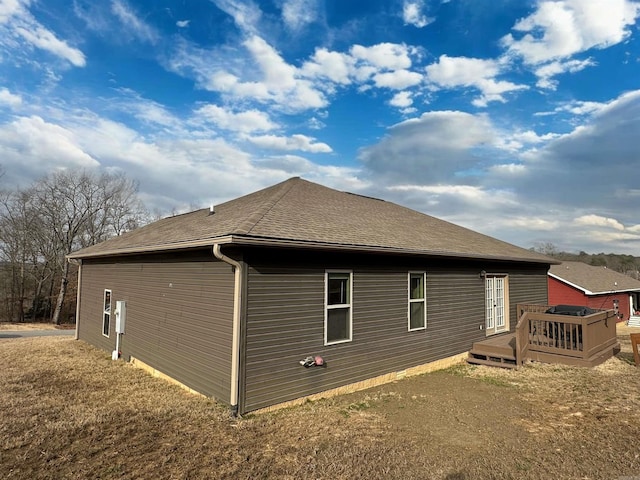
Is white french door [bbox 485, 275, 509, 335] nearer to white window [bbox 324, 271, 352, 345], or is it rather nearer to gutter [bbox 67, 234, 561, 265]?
gutter [bbox 67, 234, 561, 265]

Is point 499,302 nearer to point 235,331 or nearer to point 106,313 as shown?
point 235,331

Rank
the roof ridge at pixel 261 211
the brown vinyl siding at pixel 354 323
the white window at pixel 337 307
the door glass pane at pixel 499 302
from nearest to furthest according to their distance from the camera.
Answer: the roof ridge at pixel 261 211 < the brown vinyl siding at pixel 354 323 < the white window at pixel 337 307 < the door glass pane at pixel 499 302

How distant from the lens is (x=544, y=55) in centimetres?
1006

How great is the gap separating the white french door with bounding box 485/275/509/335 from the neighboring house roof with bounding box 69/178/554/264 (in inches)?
34.5

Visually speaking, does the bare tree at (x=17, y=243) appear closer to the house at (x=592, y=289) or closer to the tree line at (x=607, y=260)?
the house at (x=592, y=289)

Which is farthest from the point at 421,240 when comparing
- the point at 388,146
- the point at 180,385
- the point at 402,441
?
the point at 388,146

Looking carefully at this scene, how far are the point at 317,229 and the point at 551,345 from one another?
7031mm

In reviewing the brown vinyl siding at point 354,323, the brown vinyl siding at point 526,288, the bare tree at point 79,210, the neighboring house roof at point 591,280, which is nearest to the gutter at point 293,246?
the brown vinyl siding at point 354,323

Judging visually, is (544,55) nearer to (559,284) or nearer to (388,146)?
(388,146)

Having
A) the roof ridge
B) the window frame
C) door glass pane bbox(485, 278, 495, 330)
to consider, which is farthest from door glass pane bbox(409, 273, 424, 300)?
the window frame

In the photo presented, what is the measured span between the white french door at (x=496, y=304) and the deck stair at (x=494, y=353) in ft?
2.95

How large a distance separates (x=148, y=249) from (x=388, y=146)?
12.6 m

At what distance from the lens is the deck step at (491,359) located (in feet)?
28.8

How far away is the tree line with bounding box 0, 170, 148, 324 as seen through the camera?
2566 centimetres
